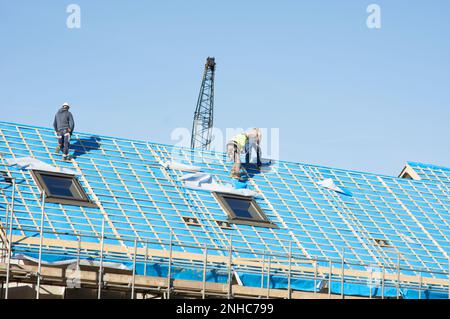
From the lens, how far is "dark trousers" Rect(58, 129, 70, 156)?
35031 millimetres

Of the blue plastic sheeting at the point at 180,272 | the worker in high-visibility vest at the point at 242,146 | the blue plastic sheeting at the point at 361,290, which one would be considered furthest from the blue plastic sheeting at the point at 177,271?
the worker in high-visibility vest at the point at 242,146

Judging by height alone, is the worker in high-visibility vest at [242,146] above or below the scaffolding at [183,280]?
above

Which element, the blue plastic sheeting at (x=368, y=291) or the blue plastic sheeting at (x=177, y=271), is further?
the blue plastic sheeting at (x=368, y=291)

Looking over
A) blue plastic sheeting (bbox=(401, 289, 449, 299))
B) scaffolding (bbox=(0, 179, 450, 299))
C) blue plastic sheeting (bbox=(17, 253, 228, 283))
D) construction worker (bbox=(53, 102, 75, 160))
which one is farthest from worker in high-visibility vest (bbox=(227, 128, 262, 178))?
blue plastic sheeting (bbox=(401, 289, 449, 299))

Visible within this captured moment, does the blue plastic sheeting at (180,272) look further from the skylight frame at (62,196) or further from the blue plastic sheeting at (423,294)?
the blue plastic sheeting at (423,294)

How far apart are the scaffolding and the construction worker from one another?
140 inches

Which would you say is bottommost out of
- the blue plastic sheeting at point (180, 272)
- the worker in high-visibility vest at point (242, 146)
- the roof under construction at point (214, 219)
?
the blue plastic sheeting at point (180, 272)

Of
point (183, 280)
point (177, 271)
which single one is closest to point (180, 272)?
point (177, 271)

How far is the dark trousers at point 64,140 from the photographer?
115ft

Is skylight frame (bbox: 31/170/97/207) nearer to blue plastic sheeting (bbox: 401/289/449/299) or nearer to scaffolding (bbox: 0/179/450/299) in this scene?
scaffolding (bbox: 0/179/450/299)

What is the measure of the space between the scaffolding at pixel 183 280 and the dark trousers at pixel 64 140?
3490 mm

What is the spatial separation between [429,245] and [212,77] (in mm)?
38153
